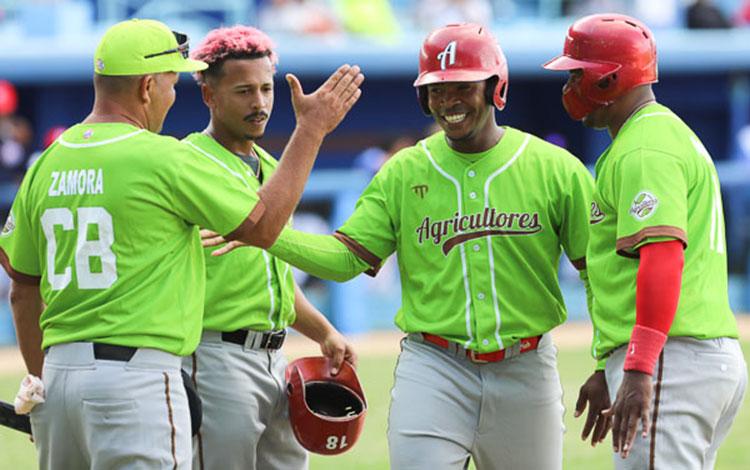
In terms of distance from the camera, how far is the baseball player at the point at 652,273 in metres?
3.84

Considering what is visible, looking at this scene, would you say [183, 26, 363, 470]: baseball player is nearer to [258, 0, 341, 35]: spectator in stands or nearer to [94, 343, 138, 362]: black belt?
[94, 343, 138, 362]: black belt

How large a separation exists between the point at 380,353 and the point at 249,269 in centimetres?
808

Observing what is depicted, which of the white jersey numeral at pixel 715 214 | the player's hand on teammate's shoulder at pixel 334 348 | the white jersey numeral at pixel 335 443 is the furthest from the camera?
the player's hand on teammate's shoulder at pixel 334 348

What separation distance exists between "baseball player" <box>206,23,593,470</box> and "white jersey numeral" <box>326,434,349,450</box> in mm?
460

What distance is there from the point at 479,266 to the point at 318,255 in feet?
2.20

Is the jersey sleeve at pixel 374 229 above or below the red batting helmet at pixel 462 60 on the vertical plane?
below

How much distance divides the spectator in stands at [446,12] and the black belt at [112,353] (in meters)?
15.1

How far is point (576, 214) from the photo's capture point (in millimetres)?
4656

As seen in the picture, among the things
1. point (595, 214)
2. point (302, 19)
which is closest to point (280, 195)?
point (595, 214)

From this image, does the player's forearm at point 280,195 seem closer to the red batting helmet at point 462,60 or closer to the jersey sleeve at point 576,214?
the red batting helmet at point 462,60

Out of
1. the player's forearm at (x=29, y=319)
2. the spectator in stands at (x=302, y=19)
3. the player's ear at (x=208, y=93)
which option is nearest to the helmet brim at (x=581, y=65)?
the player's ear at (x=208, y=93)

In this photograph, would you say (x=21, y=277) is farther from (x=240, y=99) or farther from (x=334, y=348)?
(x=334, y=348)

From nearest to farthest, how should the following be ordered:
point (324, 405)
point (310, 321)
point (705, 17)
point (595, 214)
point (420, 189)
Result: point (595, 214) → point (420, 189) → point (324, 405) → point (310, 321) → point (705, 17)

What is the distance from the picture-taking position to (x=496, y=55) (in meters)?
4.73
